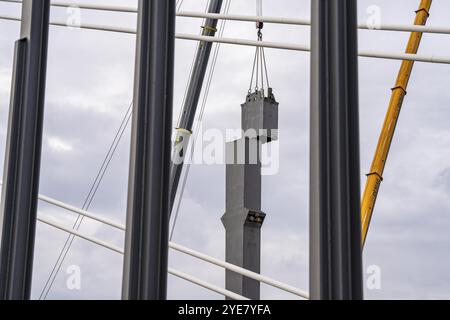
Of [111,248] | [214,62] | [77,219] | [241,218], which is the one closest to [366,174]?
[214,62]

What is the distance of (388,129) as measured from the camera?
1461 centimetres

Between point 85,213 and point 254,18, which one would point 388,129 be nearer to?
point 254,18

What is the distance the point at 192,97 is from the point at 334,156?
7687mm

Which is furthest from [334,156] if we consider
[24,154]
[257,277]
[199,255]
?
[199,255]

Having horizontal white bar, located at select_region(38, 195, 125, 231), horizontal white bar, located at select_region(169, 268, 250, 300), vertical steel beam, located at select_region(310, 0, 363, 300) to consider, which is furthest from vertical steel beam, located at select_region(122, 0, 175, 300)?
horizontal white bar, located at select_region(38, 195, 125, 231)

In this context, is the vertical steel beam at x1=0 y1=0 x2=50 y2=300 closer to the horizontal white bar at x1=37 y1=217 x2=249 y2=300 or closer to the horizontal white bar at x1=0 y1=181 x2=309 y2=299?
the horizontal white bar at x1=0 y1=181 x2=309 y2=299

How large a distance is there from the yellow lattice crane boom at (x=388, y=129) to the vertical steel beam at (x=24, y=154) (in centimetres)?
958

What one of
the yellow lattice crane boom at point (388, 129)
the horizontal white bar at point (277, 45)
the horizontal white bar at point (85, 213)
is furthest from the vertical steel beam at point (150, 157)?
the yellow lattice crane boom at point (388, 129)

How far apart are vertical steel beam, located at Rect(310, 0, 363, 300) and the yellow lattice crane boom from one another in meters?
9.70

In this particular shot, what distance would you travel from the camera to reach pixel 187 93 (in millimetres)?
11609

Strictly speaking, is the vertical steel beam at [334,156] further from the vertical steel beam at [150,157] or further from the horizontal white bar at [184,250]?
the horizontal white bar at [184,250]

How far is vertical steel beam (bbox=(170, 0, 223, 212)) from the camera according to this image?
1128 cm
